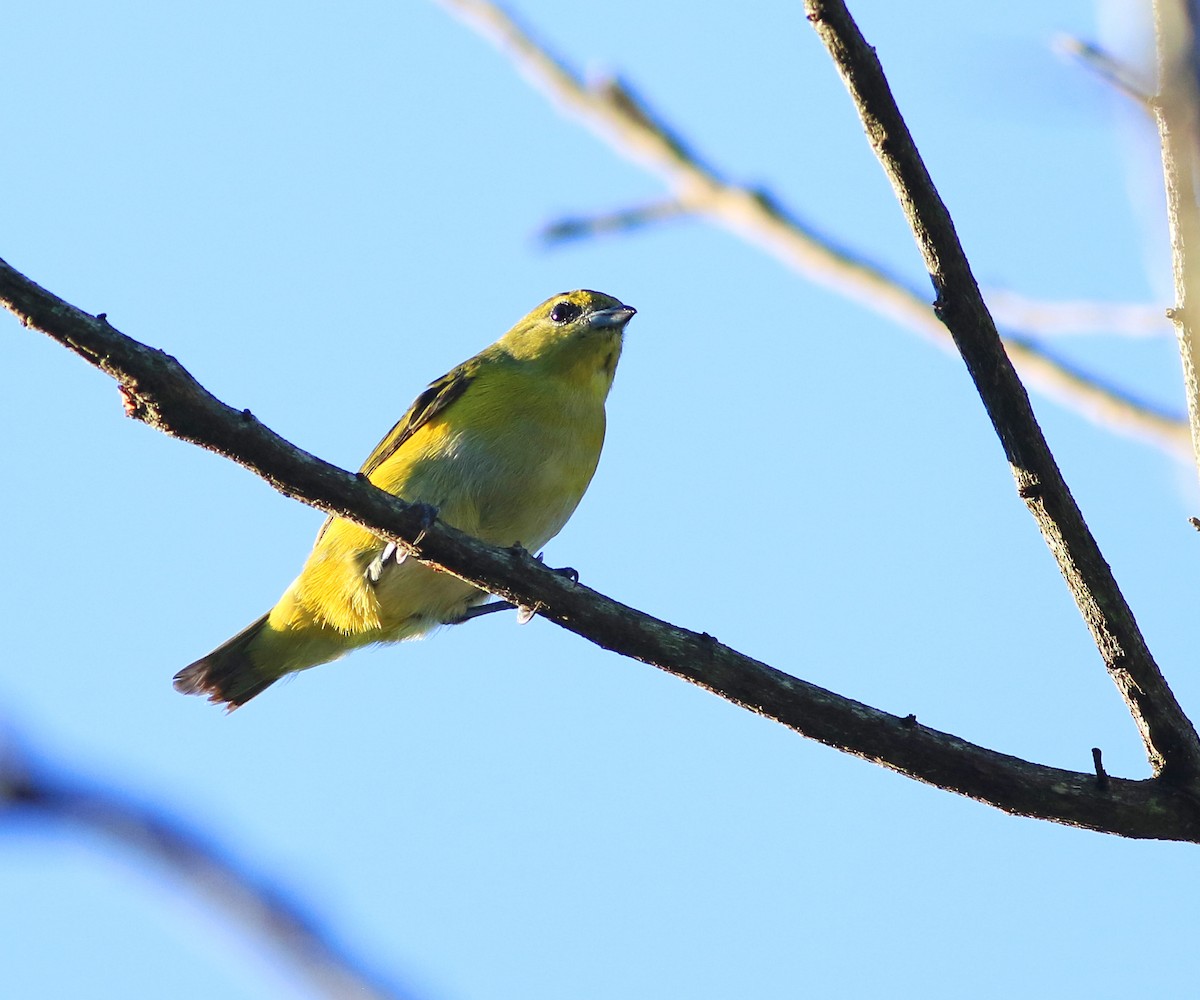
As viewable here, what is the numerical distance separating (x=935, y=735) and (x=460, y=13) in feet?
13.2

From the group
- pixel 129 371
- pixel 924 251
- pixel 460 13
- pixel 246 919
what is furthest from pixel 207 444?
pixel 460 13

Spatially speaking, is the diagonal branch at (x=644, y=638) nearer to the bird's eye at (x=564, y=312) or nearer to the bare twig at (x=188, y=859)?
the bare twig at (x=188, y=859)

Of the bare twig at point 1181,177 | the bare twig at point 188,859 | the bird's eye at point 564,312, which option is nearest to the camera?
the bare twig at point 188,859

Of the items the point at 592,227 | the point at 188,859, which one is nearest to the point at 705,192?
the point at 592,227

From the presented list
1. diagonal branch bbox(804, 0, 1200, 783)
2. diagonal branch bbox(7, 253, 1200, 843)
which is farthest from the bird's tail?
diagonal branch bbox(804, 0, 1200, 783)

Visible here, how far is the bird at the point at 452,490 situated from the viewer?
6.73 m

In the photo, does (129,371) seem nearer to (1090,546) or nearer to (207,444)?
(207,444)

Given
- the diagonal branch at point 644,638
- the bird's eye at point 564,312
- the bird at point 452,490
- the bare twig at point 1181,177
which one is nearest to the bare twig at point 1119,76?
the bare twig at point 1181,177

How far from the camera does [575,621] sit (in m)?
4.12

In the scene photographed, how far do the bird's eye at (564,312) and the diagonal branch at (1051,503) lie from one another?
4541 mm

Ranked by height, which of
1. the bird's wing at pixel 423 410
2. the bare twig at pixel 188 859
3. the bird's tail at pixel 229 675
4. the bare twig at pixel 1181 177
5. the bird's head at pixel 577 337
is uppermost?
A: the bird's head at pixel 577 337

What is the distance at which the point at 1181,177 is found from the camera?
11.2ft

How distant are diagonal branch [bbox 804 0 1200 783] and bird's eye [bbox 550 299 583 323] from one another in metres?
4.54

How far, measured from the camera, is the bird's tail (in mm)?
7648
